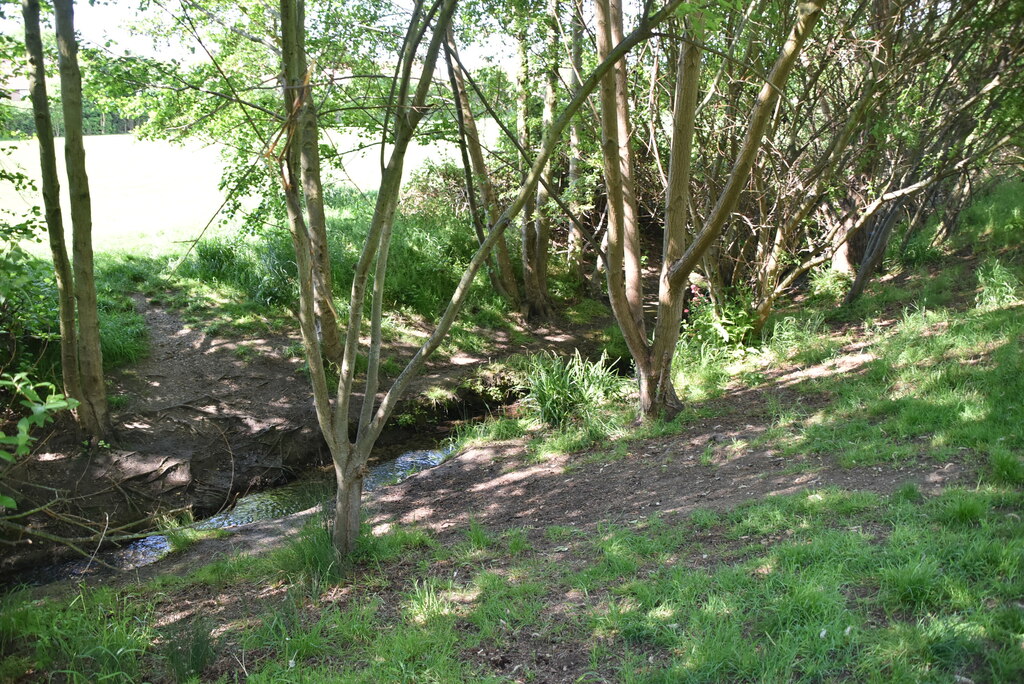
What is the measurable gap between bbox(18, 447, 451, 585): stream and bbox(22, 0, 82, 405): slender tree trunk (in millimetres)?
1671

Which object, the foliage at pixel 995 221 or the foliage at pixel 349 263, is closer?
the foliage at pixel 349 263

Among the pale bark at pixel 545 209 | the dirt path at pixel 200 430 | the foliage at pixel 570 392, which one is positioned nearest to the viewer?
the dirt path at pixel 200 430

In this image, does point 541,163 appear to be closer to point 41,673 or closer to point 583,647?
point 583,647

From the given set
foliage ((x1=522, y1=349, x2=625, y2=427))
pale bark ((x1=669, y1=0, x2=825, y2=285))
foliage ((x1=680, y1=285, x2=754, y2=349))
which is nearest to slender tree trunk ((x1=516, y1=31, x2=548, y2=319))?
foliage ((x1=680, y1=285, x2=754, y2=349))

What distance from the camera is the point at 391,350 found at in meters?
10.7

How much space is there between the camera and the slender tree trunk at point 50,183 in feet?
20.1

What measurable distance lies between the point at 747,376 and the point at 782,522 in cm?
418

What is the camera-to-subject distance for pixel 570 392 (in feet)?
26.8

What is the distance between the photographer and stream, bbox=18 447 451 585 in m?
6.25

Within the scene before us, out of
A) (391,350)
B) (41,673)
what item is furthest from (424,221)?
(41,673)

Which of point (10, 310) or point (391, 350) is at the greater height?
point (10, 310)

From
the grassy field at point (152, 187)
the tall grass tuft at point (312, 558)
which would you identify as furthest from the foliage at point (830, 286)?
the tall grass tuft at point (312, 558)

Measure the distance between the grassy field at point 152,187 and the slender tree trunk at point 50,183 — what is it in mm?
448

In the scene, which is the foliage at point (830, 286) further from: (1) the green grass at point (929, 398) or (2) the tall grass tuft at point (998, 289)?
(1) the green grass at point (929, 398)
